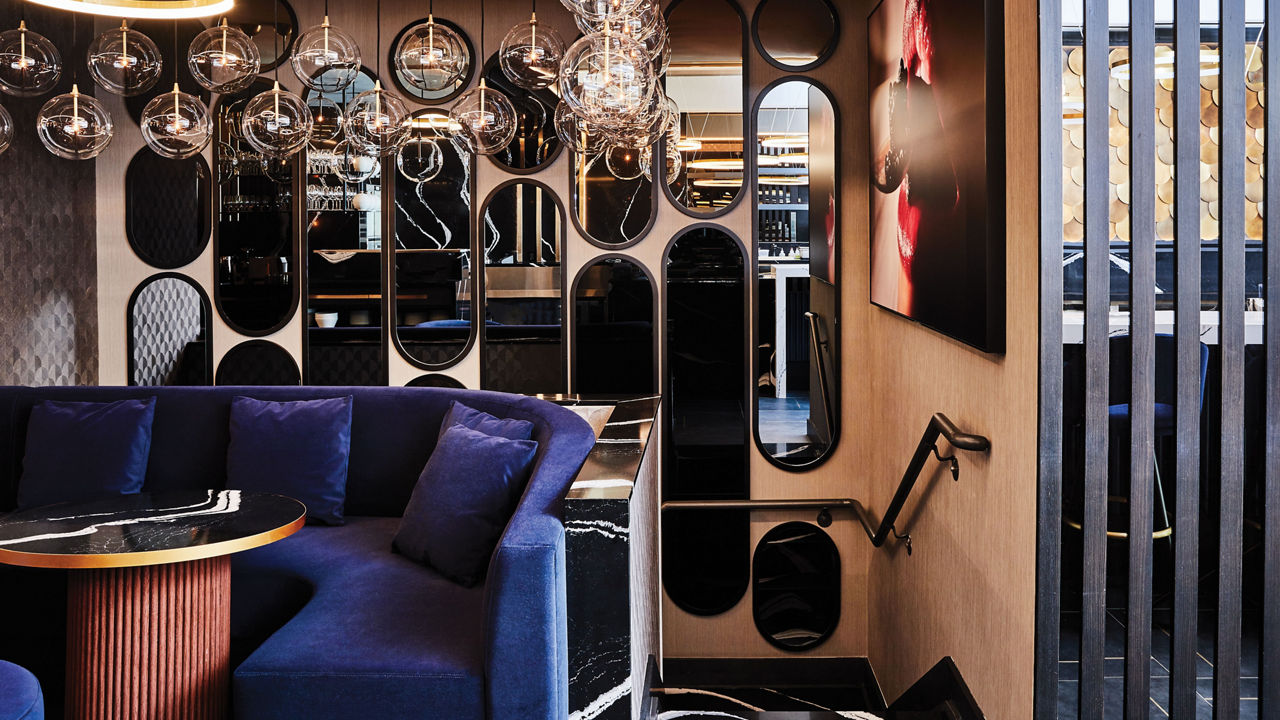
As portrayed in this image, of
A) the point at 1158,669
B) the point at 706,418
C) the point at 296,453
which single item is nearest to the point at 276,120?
the point at 296,453

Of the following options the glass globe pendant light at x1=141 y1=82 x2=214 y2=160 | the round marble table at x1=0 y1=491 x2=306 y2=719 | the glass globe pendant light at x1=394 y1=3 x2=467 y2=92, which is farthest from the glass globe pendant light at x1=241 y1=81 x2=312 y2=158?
the round marble table at x1=0 y1=491 x2=306 y2=719

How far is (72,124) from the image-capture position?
3.35 metres

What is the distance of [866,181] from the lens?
482 cm

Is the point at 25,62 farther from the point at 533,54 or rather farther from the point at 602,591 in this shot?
the point at 602,591

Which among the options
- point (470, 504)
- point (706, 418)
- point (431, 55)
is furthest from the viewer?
point (706, 418)

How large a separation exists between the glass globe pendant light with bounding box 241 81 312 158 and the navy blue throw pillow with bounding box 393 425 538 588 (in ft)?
4.19

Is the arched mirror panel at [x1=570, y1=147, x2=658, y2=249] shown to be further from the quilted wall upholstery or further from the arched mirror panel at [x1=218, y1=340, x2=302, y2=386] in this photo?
the quilted wall upholstery

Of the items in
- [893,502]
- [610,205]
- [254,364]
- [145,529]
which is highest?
[610,205]

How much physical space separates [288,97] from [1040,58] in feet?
8.13

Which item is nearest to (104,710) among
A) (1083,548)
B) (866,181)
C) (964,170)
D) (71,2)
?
(71,2)

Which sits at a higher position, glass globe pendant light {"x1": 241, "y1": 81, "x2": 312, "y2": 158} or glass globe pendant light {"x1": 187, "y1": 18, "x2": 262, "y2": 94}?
glass globe pendant light {"x1": 187, "y1": 18, "x2": 262, "y2": 94}

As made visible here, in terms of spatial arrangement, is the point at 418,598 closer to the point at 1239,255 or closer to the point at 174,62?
the point at 1239,255

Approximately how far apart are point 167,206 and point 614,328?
2464 millimetres

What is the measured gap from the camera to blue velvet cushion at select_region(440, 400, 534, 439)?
3.30 metres
